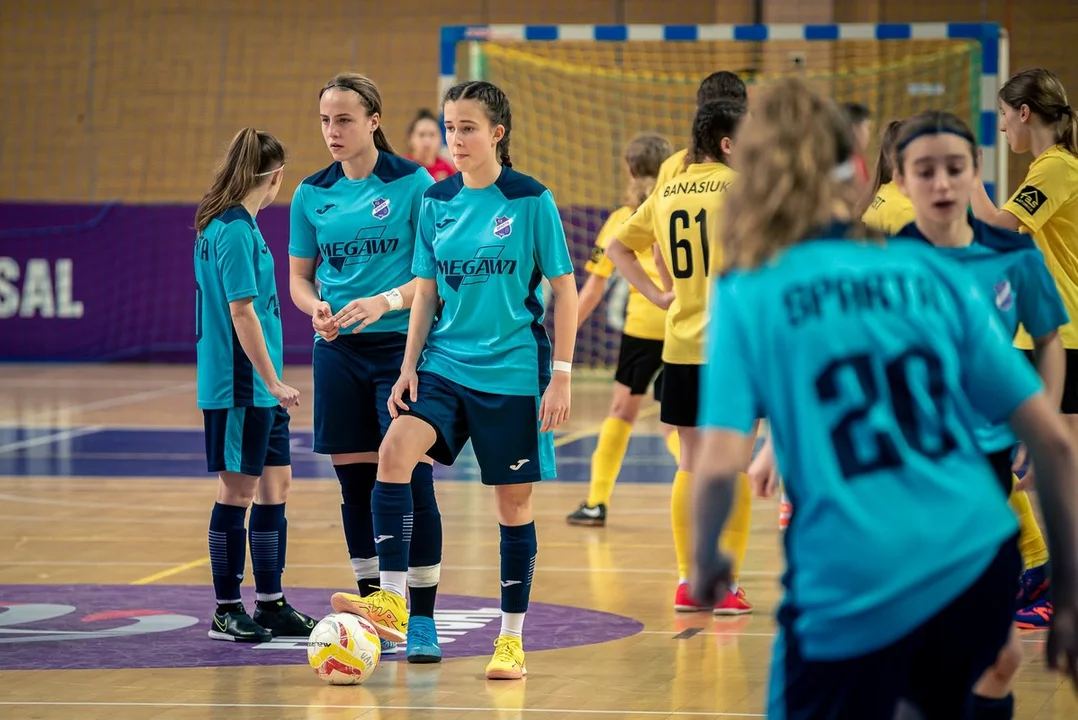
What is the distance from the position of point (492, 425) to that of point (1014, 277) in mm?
1927

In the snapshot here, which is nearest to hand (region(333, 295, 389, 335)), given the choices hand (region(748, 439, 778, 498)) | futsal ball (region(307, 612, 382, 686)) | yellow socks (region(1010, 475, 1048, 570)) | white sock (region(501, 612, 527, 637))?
futsal ball (region(307, 612, 382, 686))

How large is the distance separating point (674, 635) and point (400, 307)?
4.98 ft

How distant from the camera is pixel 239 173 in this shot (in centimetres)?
532

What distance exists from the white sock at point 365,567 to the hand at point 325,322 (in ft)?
2.68

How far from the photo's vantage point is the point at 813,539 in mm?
2180

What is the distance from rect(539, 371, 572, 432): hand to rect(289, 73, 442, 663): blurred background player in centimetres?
68

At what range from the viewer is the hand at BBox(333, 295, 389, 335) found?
501 centimetres

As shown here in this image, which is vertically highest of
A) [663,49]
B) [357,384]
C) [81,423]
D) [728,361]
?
[663,49]

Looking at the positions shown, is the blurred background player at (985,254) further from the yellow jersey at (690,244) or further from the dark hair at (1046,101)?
the yellow jersey at (690,244)

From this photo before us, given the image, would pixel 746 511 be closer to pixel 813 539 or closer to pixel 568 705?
pixel 568 705

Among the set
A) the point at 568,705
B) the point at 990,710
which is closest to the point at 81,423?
the point at 568,705

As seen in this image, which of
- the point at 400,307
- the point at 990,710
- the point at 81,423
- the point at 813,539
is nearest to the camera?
the point at 813,539

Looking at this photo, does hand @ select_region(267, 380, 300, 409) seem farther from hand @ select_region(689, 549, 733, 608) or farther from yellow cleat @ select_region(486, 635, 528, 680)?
hand @ select_region(689, 549, 733, 608)

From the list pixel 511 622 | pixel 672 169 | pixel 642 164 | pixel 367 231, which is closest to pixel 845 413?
pixel 511 622
